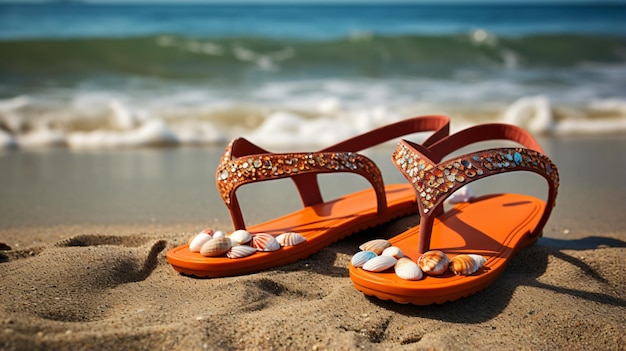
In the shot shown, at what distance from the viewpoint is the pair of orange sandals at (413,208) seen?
7.55 ft

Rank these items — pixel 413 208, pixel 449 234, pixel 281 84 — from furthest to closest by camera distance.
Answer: pixel 281 84 → pixel 413 208 → pixel 449 234

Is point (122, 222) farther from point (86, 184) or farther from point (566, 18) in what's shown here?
point (566, 18)

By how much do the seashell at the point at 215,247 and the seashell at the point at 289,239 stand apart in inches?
9.6

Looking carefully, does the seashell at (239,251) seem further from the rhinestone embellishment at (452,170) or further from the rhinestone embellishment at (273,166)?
the rhinestone embellishment at (452,170)

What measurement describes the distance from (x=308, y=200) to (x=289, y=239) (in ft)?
1.98

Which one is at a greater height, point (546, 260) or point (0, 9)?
point (0, 9)

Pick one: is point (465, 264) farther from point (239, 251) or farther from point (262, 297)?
point (239, 251)

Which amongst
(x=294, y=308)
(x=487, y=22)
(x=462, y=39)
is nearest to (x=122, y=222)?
(x=294, y=308)

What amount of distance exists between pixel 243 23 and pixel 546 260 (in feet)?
53.6

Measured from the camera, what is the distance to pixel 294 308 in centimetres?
224

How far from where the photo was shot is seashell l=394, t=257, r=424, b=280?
222 centimetres

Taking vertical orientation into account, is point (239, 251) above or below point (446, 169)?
below

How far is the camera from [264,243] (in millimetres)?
2633

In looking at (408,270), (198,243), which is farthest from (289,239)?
(408,270)
